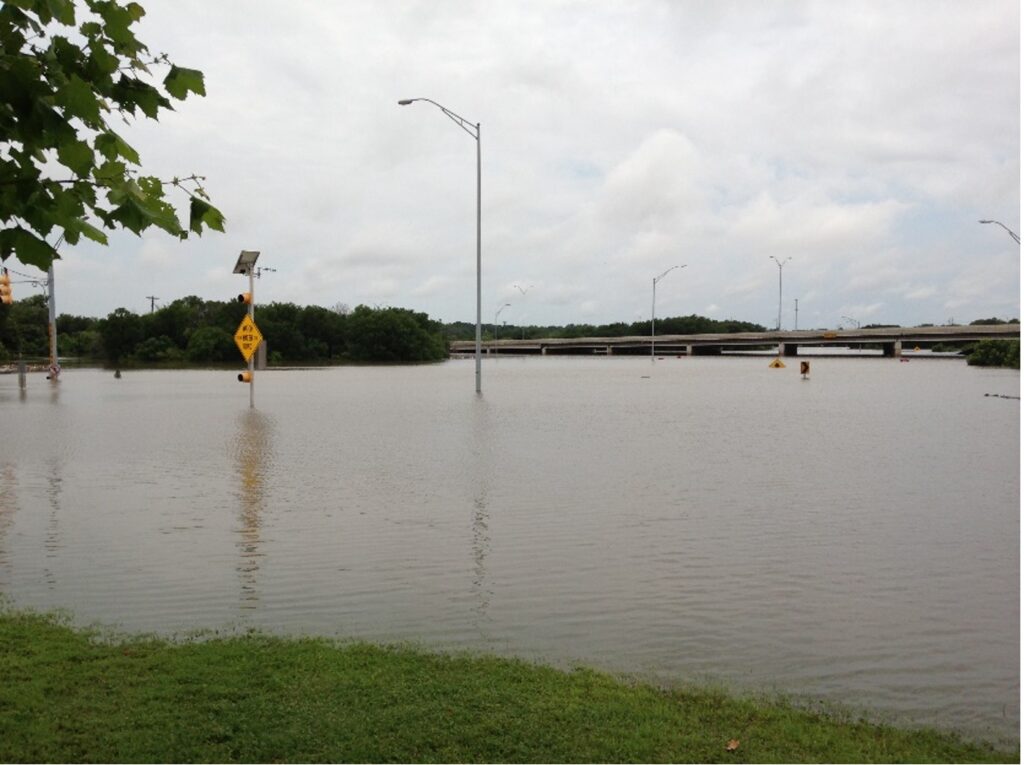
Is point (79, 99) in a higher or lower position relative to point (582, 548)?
higher

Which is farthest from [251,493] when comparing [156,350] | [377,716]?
[156,350]

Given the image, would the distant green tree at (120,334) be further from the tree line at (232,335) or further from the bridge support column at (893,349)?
the bridge support column at (893,349)

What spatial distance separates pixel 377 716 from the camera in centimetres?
A: 512

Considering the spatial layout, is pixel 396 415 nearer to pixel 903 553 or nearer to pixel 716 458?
pixel 716 458

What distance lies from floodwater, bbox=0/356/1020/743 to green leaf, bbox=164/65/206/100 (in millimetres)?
4284

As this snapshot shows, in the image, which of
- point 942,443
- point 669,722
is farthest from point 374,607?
point 942,443

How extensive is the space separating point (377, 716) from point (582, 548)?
525 cm

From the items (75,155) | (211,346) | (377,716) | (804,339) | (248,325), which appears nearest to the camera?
(75,155)

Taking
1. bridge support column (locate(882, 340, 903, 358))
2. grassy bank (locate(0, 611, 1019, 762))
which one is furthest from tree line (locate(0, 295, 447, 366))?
grassy bank (locate(0, 611, 1019, 762))

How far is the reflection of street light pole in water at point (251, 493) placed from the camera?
8883 mm

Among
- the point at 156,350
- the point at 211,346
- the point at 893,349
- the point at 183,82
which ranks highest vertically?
the point at 183,82

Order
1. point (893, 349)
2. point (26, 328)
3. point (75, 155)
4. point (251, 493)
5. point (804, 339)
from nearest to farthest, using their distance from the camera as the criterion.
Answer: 1. point (75, 155)
2. point (251, 493)
3. point (26, 328)
4. point (804, 339)
5. point (893, 349)

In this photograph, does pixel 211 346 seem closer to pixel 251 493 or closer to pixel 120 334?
pixel 120 334

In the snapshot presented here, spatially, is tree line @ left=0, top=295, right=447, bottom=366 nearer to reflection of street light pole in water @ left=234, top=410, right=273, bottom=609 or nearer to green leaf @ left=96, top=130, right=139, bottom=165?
reflection of street light pole in water @ left=234, top=410, right=273, bottom=609
